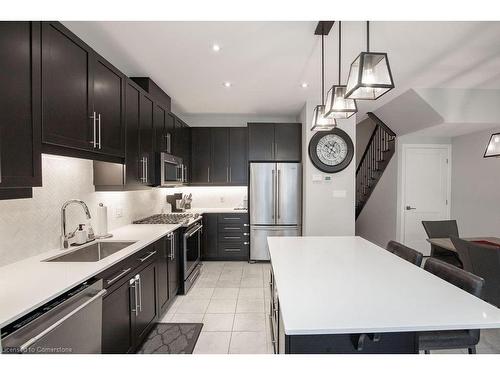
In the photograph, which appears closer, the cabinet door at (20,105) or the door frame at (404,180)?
the cabinet door at (20,105)

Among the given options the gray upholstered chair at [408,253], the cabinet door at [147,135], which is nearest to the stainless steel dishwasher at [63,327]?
the cabinet door at [147,135]

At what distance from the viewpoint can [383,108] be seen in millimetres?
4336

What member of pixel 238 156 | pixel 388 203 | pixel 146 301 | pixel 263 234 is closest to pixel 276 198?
pixel 263 234

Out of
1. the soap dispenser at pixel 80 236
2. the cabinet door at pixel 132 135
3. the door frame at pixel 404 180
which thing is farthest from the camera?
the door frame at pixel 404 180

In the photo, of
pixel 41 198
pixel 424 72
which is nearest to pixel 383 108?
pixel 424 72

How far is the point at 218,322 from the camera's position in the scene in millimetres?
2527

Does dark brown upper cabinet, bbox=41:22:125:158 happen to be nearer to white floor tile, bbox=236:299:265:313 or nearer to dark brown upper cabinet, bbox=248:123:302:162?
white floor tile, bbox=236:299:265:313

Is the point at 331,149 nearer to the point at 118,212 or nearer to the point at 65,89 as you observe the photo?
the point at 118,212

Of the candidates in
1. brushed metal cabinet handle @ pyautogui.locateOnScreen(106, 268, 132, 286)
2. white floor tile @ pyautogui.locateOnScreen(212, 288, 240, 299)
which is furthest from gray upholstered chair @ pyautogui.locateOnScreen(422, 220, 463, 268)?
brushed metal cabinet handle @ pyautogui.locateOnScreen(106, 268, 132, 286)

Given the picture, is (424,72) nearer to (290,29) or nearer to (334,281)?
(290,29)

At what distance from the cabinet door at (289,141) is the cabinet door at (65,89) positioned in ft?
10.1

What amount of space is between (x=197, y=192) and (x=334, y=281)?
3.96m

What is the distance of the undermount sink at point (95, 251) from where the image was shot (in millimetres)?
1959

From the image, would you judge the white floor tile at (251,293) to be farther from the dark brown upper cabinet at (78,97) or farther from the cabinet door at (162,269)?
the dark brown upper cabinet at (78,97)
